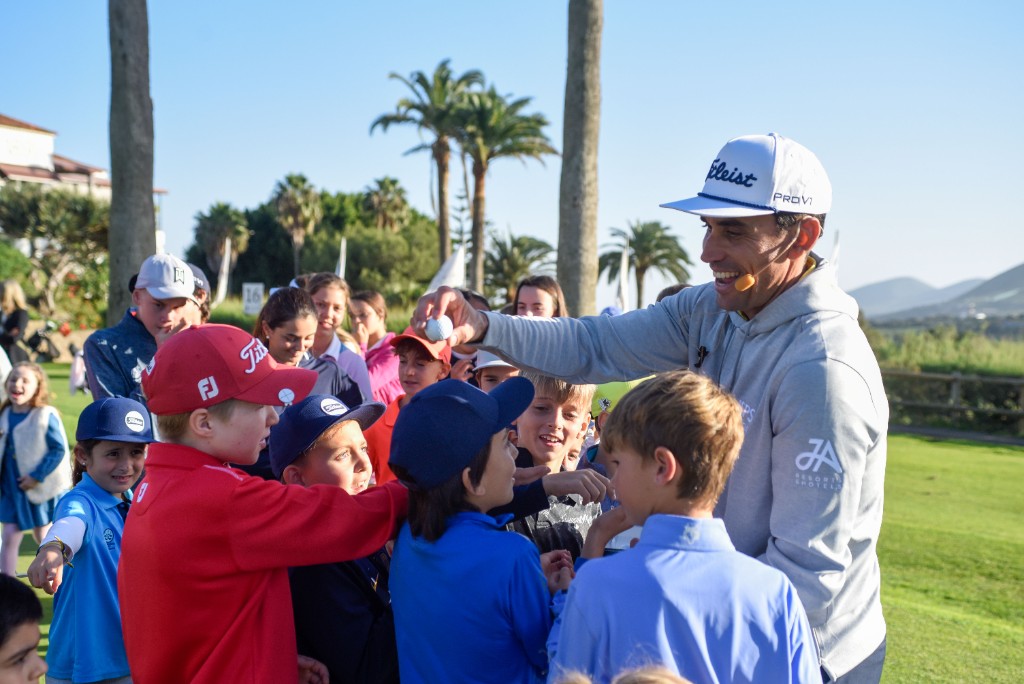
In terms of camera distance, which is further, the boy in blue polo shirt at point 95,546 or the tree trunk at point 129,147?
the tree trunk at point 129,147

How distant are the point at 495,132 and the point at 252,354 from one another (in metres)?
34.7

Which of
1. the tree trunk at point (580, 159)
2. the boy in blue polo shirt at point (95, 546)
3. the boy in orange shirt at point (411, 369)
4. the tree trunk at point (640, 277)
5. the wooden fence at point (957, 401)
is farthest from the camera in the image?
the tree trunk at point (640, 277)

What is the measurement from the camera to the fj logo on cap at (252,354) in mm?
2709

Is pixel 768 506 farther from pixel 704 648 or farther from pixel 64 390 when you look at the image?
pixel 64 390

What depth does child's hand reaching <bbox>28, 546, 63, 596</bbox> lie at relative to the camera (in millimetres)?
3363

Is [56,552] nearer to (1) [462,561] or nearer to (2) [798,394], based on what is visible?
(1) [462,561]

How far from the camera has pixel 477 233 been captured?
33781 millimetres

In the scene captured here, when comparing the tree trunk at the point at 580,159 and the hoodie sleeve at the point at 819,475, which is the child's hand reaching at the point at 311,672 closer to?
the hoodie sleeve at the point at 819,475

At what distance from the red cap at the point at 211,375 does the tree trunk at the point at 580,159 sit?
23.4 ft

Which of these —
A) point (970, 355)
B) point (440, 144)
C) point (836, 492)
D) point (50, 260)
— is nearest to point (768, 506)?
point (836, 492)

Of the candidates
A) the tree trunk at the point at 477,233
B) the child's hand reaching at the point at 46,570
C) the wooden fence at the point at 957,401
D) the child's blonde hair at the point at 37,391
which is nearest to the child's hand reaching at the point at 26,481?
the child's blonde hair at the point at 37,391

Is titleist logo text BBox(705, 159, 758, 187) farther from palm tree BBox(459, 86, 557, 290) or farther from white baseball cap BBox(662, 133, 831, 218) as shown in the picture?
palm tree BBox(459, 86, 557, 290)

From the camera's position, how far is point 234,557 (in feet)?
8.16

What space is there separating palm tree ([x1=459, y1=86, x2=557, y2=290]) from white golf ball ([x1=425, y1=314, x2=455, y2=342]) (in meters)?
32.4
